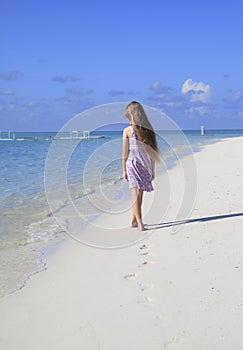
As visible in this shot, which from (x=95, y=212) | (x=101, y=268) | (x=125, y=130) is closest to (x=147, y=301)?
(x=101, y=268)

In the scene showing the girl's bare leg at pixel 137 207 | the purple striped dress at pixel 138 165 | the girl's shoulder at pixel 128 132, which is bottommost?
the girl's bare leg at pixel 137 207

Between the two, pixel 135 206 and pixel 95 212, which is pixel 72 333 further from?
pixel 95 212

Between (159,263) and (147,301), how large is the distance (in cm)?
98

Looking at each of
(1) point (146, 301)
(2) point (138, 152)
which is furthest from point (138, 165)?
(1) point (146, 301)

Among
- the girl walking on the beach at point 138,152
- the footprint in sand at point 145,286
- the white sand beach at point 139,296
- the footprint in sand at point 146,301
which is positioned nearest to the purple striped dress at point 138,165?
the girl walking on the beach at point 138,152

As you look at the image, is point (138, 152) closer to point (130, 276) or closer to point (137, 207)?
point (137, 207)

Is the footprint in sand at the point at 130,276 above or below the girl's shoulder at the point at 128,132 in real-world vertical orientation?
below

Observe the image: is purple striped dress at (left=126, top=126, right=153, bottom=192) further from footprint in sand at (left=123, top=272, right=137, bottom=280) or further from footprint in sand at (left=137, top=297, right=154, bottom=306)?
footprint in sand at (left=137, top=297, right=154, bottom=306)

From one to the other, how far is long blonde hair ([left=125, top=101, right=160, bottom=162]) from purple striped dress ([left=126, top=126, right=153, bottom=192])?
2.6 inches

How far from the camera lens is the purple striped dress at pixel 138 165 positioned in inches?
238

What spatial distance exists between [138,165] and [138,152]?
0.65ft

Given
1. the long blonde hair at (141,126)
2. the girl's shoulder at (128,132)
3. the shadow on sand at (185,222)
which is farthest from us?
the shadow on sand at (185,222)

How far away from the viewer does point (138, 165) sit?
20.1 ft

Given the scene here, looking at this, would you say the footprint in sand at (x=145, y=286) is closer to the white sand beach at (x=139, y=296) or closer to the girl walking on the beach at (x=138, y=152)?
the white sand beach at (x=139, y=296)
